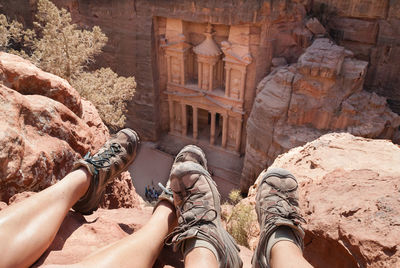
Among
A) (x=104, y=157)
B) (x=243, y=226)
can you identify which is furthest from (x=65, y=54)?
(x=243, y=226)

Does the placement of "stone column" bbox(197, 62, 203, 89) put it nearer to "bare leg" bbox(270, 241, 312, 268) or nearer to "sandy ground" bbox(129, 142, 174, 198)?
"sandy ground" bbox(129, 142, 174, 198)

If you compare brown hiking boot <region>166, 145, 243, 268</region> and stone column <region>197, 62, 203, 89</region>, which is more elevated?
brown hiking boot <region>166, 145, 243, 268</region>

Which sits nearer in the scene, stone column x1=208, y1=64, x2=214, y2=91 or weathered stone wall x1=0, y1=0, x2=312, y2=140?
weathered stone wall x1=0, y1=0, x2=312, y2=140

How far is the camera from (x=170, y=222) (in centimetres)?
291

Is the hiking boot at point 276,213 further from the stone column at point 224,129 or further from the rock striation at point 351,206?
the stone column at point 224,129

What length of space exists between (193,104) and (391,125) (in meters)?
8.19

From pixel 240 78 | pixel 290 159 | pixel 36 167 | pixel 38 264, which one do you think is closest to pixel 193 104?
pixel 240 78

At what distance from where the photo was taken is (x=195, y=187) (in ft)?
10.3

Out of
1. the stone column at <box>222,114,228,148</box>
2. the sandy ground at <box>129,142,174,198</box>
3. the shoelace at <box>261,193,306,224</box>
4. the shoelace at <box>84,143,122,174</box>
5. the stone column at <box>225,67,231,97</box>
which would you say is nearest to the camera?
the shoelace at <box>261,193,306,224</box>

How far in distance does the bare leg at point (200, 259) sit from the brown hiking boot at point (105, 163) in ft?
4.13

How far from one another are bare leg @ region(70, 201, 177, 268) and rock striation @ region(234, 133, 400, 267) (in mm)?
1482

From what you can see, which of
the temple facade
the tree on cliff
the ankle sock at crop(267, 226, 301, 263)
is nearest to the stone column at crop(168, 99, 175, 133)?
the temple facade

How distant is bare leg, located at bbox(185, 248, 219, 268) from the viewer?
2.29 m

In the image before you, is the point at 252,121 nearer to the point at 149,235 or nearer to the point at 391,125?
the point at 391,125
